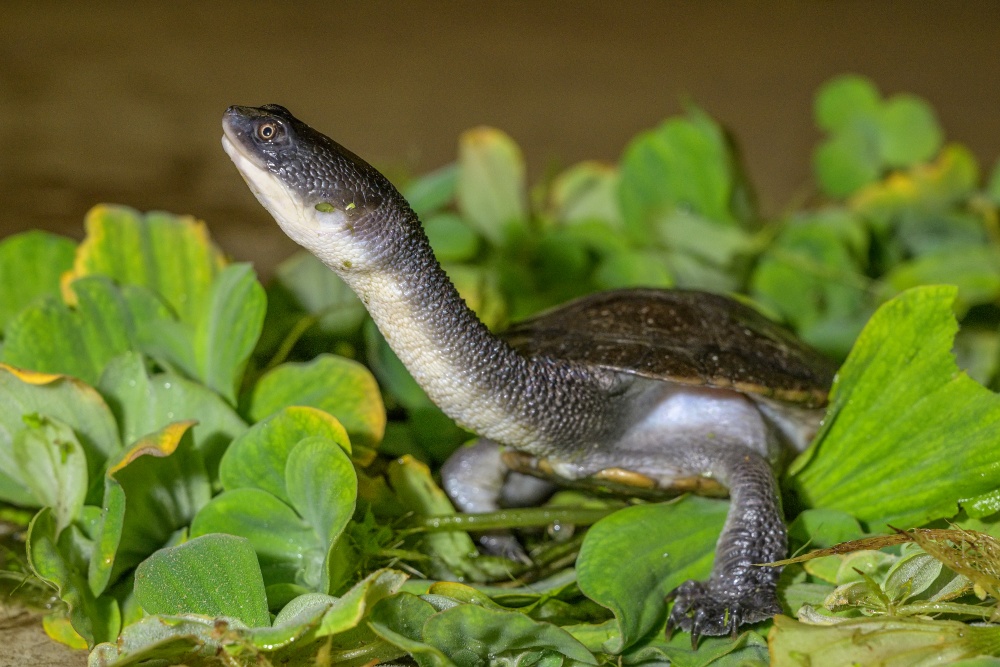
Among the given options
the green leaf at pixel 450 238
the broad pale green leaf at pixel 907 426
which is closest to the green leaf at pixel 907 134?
the green leaf at pixel 450 238

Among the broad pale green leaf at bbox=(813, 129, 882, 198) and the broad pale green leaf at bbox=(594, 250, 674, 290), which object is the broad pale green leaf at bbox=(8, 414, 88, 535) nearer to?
the broad pale green leaf at bbox=(594, 250, 674, 290)

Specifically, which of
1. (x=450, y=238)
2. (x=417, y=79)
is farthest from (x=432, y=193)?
(x=417, y=79)

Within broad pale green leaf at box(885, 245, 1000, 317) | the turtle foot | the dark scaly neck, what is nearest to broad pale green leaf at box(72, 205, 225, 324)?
the dark scaly neck

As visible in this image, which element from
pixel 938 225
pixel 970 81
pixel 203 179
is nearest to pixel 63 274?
pixel 203 179

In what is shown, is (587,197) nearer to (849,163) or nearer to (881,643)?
(849,163)

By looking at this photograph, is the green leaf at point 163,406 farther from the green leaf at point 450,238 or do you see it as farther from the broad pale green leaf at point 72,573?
the green leaf at point 450,238

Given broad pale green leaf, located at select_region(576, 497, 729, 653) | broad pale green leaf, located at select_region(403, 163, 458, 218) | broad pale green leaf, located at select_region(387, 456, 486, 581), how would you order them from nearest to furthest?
broad pale green leaf, located at select_region(576, 497, 729, 653)
broad pale green leaf, located at select_region(387, 456, 486, 581)
broad pale green leaf, located at select_region(403, 163, 458, 218)
